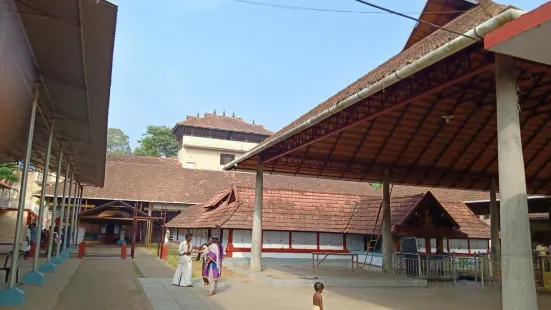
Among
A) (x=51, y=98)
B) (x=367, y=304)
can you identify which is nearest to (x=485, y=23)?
(x=367, y=304)

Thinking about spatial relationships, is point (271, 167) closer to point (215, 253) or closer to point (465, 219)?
point (215, 253)

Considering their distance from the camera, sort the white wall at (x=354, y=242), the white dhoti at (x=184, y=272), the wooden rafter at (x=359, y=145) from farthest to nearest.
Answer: the white wall at (x=354, y=242) → the wooden rafter at (x=359, y=145) → the white dhoti at (x=184, y=272)

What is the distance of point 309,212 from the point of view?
21.2 meters

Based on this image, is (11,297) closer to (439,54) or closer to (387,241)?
(439,54)

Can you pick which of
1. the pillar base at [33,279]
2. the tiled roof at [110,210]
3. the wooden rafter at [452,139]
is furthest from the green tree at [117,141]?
the pillar base at [33,279]

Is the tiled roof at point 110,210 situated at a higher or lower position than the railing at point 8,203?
lower

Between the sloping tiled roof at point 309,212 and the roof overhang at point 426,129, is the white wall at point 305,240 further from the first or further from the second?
the roof overhang at point 426,129

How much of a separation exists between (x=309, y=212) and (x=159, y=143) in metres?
44.6

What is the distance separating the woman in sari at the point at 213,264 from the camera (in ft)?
34.1

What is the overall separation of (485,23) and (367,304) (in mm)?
6709

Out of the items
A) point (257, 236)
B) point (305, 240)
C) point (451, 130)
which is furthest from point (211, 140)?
point (451, 130)

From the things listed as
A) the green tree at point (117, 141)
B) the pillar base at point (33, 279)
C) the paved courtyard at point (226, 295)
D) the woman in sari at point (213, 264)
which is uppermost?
the green tree at point (117, 141)

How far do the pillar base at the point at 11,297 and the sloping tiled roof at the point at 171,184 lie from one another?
73.3 ft

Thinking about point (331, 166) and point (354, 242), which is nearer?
point (331, 166)
